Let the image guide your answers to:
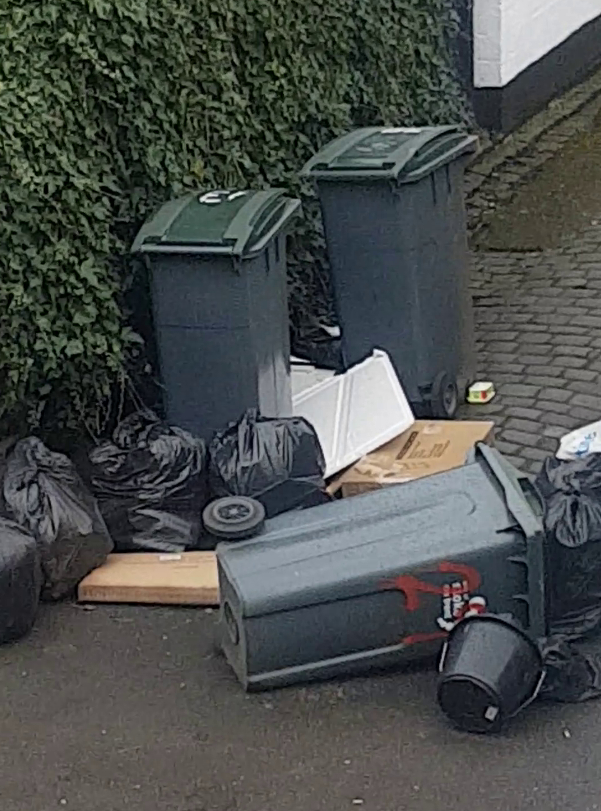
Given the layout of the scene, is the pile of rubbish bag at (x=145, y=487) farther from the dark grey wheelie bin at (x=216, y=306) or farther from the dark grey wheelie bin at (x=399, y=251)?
the dark grey wheelie bin at (x=399, y=251)

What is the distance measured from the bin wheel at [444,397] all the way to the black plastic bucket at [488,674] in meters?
1.96

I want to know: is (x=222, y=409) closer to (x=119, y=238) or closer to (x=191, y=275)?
(x=191, y=275)

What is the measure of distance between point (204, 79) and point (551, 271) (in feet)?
8.91

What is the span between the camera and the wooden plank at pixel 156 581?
497 centimetres

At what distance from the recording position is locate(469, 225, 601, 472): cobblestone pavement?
6.14m

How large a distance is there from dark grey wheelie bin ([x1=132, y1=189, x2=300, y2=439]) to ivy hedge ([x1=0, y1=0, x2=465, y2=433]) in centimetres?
26

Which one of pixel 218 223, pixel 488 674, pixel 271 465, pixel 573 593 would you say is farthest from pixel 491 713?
pixel 218 223

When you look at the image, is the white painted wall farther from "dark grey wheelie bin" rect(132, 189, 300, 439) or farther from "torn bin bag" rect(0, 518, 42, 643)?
"torn bin bag" rect(0, 518, 42, 643)

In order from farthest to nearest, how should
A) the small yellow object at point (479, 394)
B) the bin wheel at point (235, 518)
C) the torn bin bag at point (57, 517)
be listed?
the small yellow object at point (479, 394) → the torn bin bag at point (57, 517) → the bin wheel at point (235, 518)

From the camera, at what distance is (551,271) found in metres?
8.00

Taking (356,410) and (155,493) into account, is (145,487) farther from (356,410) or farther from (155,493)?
(356,410)

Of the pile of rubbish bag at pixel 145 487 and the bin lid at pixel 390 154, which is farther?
the bin lid at pixel 390 154

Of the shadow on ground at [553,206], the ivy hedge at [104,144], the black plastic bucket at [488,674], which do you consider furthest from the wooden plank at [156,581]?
the shadow on ground at [553,206]

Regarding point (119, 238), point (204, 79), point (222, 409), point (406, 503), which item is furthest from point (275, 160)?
point (406, 503)
